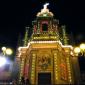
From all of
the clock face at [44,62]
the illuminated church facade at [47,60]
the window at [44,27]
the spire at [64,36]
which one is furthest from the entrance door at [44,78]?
the window at [44,27]

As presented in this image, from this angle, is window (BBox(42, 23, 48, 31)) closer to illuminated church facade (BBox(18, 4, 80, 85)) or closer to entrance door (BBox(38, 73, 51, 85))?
illuminated church facade (BBox(18, 4, 80, 85))

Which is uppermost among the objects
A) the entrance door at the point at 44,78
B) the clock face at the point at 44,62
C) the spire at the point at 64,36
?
the spire at the point at 64,36

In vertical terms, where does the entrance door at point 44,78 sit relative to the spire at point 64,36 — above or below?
below

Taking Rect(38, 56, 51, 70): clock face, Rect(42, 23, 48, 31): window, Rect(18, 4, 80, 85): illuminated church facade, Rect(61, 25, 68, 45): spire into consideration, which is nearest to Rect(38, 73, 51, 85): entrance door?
Rect(18, 4, 80, 85): illuminated church facade

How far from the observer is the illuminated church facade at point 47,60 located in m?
29.5

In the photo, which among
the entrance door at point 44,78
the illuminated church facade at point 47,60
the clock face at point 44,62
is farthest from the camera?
the clock face at point 44,62

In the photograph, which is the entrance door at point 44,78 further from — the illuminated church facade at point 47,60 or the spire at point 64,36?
the spire at point 64,36

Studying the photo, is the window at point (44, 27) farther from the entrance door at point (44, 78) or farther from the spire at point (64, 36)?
Result: the entrance door at point (44, 78)

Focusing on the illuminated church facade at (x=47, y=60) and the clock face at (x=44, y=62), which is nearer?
the illuminated church facade at (x=47, y=60)

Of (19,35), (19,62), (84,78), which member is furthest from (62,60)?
(19,35)

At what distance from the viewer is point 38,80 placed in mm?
29312

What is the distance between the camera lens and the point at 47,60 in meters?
30.5

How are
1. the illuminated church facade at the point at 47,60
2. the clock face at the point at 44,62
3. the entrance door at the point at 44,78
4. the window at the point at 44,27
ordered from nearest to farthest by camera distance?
the entrance door at the point at 44,78, the illuminated church facade at the point at 47,60, the clock face at the point at 44,62, the window at the point at 44,27

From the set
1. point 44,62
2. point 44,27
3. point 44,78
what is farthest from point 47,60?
point 44,27
